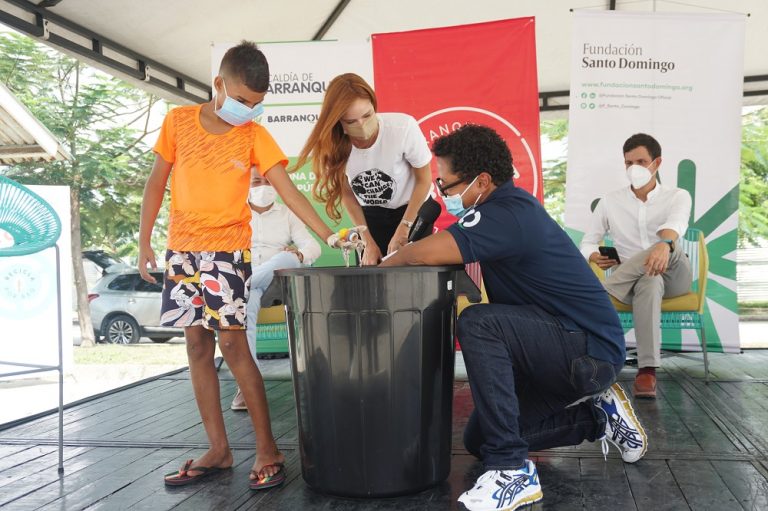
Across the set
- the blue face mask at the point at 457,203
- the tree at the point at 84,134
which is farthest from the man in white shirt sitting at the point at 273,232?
the tree at the point at 84,134

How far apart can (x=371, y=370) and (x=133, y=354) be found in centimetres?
709

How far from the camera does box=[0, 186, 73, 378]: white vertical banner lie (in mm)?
4070

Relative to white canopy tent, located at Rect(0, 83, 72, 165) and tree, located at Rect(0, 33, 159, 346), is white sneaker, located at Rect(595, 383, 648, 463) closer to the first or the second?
white canopy tent, located at Rect(0, 83, 72, 165)

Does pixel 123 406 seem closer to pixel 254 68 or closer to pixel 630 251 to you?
pixel 254 68

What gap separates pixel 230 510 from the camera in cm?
189

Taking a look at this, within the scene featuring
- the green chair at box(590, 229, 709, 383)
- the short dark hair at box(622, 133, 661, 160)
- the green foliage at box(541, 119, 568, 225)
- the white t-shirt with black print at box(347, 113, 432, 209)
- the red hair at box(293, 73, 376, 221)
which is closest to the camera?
the red hair at box(293, 73, 376, 221)

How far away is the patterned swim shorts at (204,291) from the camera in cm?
213

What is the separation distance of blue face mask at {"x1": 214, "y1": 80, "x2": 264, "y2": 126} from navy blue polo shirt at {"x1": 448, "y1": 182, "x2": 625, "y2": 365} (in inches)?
29.7

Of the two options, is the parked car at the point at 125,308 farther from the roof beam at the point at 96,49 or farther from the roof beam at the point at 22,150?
the roof beam at the point at 96,49

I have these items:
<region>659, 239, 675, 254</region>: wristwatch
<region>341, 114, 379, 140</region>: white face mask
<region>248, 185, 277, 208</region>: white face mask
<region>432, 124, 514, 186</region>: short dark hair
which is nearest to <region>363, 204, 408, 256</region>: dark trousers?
<region>341, 114, 379, 140</region>: white face mask

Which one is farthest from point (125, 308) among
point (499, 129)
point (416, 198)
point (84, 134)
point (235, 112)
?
point (235, 112)

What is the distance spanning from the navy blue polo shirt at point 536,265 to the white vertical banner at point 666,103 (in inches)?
97.8

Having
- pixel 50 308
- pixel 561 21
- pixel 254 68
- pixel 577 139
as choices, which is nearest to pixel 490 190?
pixel 254 68

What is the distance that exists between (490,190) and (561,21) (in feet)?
12.2
